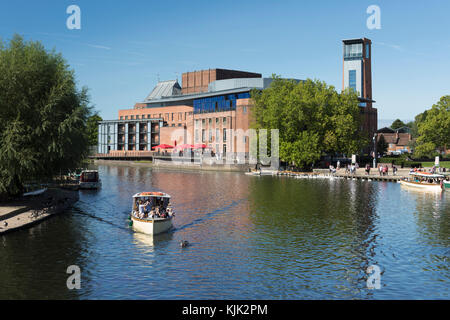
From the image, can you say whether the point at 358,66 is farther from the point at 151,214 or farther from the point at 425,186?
the point at 151,214

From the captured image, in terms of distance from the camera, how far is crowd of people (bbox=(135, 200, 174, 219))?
33812 mm

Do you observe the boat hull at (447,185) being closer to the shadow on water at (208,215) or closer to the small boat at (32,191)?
the shadow on water at (208,215)

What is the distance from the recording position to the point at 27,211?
128 feet

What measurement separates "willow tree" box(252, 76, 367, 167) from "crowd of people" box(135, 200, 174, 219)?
62127 mm

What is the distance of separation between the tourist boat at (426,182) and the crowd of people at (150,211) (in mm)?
43498

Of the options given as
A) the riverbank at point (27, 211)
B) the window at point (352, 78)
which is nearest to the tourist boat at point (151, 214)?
the riverbank at point (27, 211)

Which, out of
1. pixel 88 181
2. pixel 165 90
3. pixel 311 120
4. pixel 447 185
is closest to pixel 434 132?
pixel 311 120

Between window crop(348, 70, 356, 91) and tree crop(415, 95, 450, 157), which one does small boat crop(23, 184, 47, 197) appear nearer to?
tree crop(415, 95, 450, 157)

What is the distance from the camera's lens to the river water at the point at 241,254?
2181 centimetres

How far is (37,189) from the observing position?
50.0m

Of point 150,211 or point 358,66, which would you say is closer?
point 150,211

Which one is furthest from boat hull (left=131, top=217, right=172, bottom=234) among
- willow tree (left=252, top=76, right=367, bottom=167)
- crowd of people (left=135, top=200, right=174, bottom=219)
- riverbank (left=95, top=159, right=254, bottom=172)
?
riverbank (left=95, top=159, right=254, bottom=172)

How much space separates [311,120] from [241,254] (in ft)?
246
